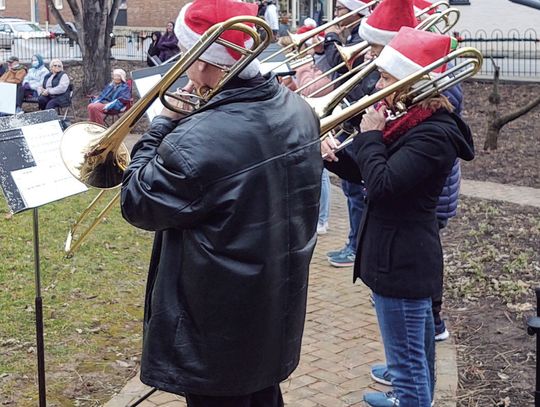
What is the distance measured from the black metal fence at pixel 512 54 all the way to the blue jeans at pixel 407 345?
14206 millimetres

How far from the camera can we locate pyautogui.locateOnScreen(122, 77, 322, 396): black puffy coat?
2.60m

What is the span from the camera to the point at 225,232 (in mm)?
2645

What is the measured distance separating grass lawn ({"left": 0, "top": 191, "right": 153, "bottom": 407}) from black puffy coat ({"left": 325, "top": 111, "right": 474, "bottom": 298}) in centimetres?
177

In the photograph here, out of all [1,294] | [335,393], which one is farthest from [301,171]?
[1,294]

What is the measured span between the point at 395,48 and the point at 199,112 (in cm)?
114

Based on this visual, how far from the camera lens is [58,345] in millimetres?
5121

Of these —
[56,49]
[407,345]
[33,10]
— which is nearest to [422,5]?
[407,345]

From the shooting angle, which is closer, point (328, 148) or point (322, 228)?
point (328, 148)

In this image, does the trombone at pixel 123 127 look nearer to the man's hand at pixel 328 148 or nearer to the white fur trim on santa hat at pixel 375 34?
the man's hand at pixel 328 148

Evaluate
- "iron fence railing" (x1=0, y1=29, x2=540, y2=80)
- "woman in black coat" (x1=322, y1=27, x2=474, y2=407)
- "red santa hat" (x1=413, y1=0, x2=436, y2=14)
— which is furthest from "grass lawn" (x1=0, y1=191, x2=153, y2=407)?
"iron fence railing" (x1=0, y1=29, x2=540, y2=80)

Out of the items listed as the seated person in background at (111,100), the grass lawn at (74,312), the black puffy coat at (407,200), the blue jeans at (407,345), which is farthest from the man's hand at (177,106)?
the seated person in background at (111,100)

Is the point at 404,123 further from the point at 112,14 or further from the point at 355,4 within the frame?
the point at 112,14

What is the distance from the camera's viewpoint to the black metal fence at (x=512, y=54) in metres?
18.2

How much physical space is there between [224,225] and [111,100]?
11262 millimetres
